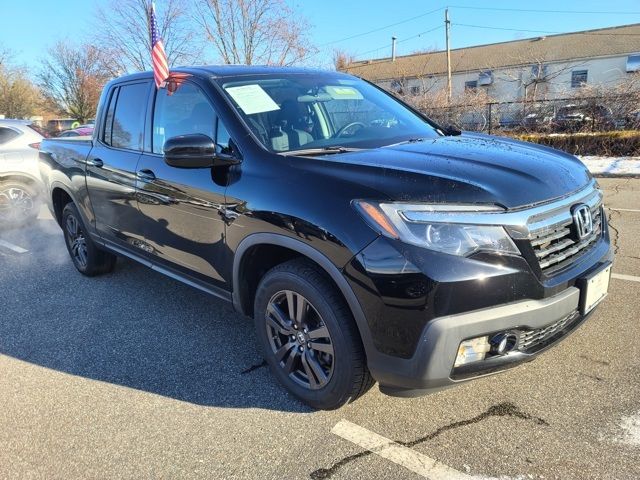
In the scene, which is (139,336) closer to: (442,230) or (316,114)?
(316,114)

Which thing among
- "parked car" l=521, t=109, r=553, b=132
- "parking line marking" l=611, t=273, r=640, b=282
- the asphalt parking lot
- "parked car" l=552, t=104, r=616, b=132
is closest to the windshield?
the asphalt parking lot

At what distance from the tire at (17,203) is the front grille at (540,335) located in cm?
816

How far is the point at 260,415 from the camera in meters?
2.72

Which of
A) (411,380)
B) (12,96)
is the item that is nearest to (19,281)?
(411,380)

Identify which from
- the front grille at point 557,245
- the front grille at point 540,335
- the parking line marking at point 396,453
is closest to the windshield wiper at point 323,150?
the front grille at point 557,245

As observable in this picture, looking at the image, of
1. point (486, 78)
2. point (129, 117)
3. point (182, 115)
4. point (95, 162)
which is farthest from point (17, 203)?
point (486, 78)

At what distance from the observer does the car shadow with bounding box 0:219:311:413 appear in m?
3.03

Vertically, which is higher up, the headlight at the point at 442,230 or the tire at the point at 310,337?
the headlight at the point at 442,230

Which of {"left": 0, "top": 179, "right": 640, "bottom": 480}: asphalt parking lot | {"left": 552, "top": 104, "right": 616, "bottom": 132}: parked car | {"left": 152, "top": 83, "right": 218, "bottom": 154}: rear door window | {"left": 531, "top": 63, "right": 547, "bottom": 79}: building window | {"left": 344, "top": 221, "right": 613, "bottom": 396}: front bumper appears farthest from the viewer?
{"left": 531, "top": 63, "right": 547, "bottom": 79}: building window

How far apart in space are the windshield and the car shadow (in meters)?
1.16

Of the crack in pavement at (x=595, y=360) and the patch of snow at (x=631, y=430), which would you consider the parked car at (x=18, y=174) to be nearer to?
the crack in pavement at (x=595, y=360)

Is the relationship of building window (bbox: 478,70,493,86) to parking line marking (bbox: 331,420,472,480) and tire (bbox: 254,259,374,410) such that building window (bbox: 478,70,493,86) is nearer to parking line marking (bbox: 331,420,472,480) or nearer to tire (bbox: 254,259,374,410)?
tire (bbox: 254,259,374,410)

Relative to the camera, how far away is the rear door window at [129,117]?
12.6 feet

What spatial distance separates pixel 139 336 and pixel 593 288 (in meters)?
3.00
